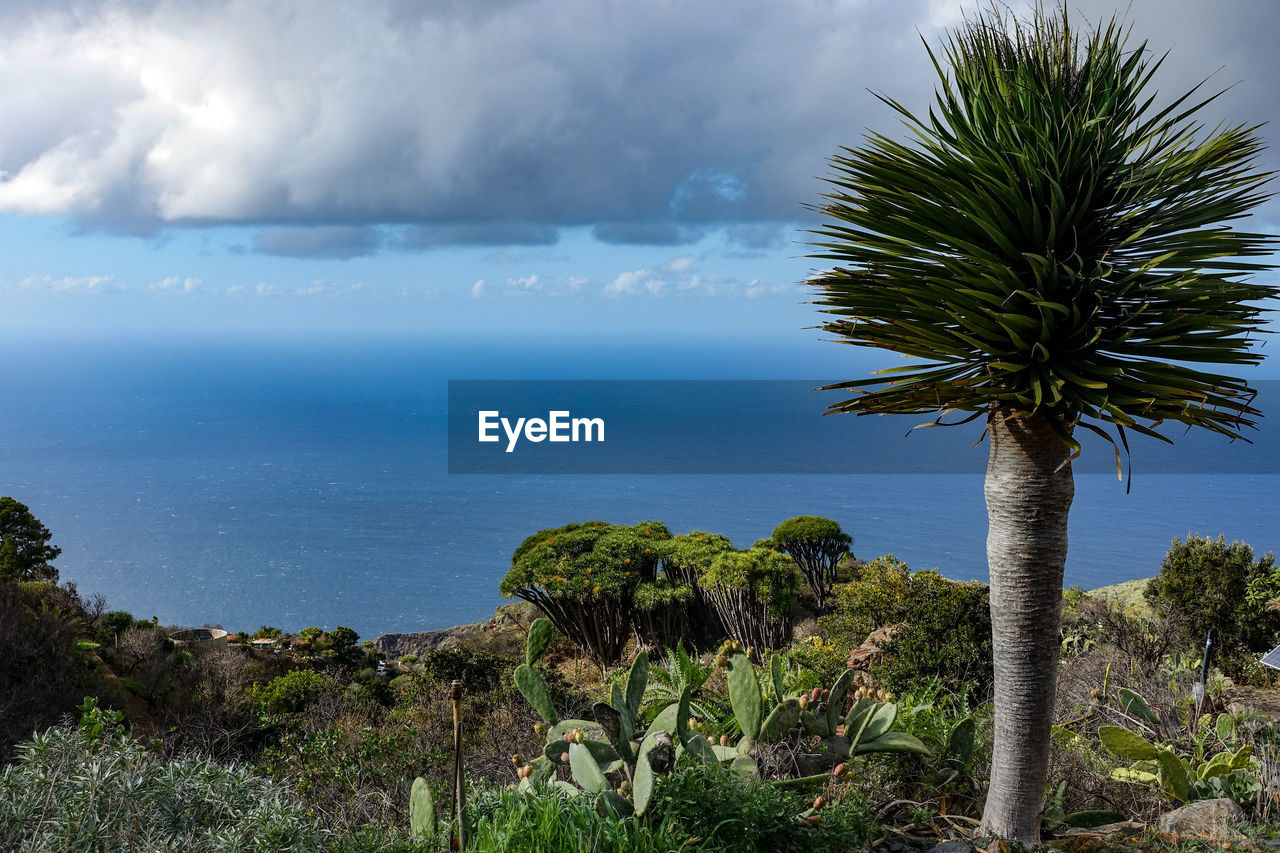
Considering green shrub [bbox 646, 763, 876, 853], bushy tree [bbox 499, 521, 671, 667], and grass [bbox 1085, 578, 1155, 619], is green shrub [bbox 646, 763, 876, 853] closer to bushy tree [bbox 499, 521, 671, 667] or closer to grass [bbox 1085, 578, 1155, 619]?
grass [bbox 1085, 578, 1155, 619]

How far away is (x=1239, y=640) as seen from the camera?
32.7 feet

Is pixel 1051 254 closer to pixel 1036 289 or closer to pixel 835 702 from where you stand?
pixel 1036 289

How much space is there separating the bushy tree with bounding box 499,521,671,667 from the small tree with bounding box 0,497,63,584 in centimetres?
907

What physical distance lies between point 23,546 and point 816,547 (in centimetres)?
1553

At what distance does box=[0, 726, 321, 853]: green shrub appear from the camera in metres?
2.93

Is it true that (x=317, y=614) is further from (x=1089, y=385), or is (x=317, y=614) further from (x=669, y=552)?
(x=1089, y=385)

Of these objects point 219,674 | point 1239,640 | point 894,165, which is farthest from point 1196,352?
point 219,674

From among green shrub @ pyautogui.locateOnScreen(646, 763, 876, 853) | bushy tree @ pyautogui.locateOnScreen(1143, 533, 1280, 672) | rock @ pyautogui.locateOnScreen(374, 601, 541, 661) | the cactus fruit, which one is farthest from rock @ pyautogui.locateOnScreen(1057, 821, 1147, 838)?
rock @ pyautogui.locateOnScreen(374, 601, 541, 661)

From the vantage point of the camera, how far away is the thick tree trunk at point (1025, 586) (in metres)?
3.71

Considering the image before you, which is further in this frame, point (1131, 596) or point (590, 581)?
point (1131, 596)

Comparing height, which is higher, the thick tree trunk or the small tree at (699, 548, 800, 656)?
the thick tree trunk

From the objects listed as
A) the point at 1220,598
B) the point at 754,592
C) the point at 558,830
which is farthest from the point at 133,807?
the point at 754,592

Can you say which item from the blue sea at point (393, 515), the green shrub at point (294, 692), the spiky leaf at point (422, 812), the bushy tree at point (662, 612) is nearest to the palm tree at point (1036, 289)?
the spiky leaf at point (422, 812)

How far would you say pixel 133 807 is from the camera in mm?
3047
